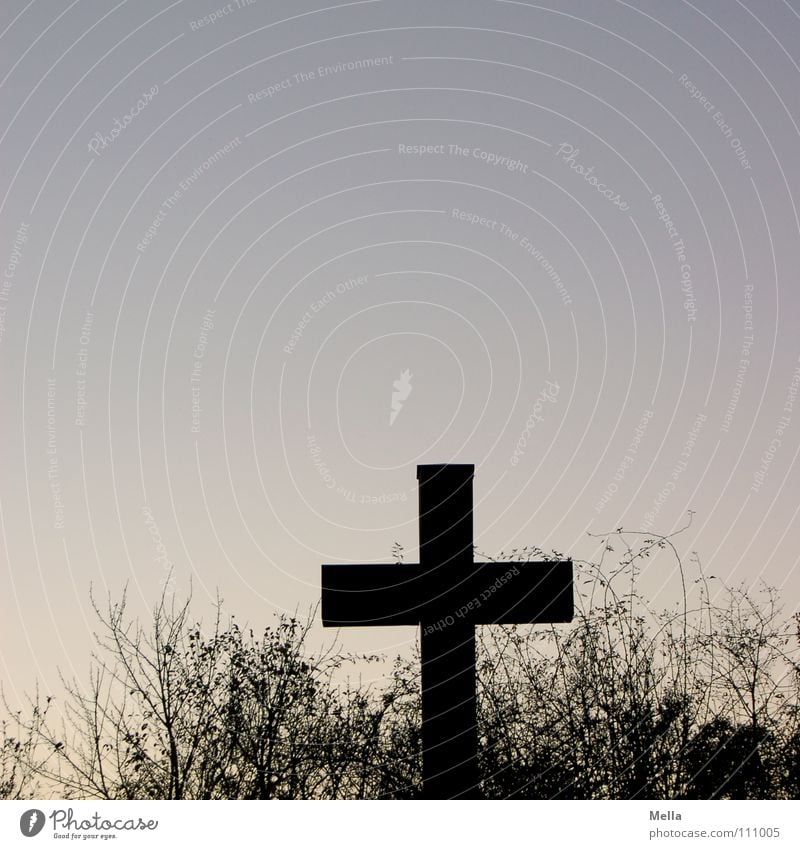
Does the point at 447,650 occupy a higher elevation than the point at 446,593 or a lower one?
lower

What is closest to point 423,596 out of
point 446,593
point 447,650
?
point 446,593

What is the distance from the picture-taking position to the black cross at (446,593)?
325 inches

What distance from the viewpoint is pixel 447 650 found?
8281 millimetres

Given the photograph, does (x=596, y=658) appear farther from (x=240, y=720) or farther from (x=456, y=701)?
(x=240, y=720)

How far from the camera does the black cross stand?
825 cm

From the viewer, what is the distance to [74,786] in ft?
31.1

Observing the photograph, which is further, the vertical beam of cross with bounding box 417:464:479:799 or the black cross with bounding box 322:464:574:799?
the black cross with bounding box 322:464:574:799

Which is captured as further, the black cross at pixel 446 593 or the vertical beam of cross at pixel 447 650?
the black cross at pixel 446 593

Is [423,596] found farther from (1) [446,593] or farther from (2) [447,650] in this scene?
(2) [447,650]

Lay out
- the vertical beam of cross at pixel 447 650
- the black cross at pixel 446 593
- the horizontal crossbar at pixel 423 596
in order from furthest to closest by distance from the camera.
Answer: the horizontal crossbar at pixel 423 596 < the black cross at pixel 446 593 < the vertical beam of cross at pixel 447 650

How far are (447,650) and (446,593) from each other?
1.22 ft
